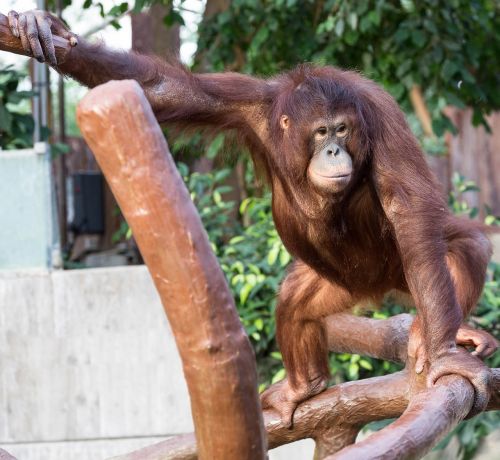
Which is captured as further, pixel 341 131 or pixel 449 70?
pixel 449 70

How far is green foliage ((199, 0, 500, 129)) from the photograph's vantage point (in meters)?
5.96

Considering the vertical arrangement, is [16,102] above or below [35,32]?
below

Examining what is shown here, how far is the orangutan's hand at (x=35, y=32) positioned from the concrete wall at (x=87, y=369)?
3.13 metres

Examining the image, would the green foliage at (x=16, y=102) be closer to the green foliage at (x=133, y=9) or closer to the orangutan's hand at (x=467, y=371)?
the green foliage at (x=133, y=9)

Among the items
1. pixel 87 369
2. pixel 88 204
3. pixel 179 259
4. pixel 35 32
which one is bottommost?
pixel 87 369

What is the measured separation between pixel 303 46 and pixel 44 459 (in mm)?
3379

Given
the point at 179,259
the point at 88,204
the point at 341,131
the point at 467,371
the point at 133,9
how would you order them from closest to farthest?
the point at 179,259, the point at 467,371, the point at 341,131, the point at 133,9, the point at 88,204

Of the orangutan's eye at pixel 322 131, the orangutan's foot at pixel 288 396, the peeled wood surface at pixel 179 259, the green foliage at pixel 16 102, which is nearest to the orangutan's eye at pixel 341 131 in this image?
the orangutan's eye at pixel 322 131

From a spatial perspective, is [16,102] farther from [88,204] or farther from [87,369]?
[88,204]

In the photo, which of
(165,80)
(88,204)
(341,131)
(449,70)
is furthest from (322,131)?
(88,204)

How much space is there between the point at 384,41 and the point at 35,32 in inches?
170

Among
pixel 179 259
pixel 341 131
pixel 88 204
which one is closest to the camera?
pixel 179 259

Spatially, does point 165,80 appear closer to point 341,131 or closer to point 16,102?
point 341,131

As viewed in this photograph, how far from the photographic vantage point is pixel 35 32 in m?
2.78
